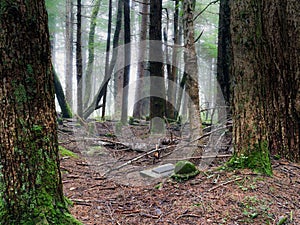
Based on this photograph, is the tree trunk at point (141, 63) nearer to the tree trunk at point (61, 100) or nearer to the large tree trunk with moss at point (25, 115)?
the tree trunk at point (61, 100)

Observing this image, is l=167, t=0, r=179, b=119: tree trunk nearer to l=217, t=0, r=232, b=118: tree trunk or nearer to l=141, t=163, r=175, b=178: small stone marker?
l=217, t=0, r=232, b=118: tree trunk

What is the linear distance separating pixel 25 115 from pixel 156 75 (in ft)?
20.7

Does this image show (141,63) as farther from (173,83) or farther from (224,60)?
(224,60)

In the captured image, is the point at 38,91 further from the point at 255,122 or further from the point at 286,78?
the point at 286,78

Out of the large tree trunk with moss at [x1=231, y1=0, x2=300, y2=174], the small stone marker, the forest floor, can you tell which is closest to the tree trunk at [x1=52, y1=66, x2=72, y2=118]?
the forest floor

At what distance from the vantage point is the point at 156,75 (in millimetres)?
8031

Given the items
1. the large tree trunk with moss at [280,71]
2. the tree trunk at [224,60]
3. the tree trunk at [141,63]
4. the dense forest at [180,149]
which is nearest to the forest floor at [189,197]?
the dense forest at [180,149]

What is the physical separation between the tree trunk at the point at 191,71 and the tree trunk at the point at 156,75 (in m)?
2.48

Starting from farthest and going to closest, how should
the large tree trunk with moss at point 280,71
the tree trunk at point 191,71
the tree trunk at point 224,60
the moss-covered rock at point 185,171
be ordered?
the tree trunk at point 224,60, the tree trunk at point 191,71, the large tree trunk with moss at point 280,71, the moss-covered rock at point 185,171

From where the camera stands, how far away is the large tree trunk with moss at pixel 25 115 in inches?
73.4

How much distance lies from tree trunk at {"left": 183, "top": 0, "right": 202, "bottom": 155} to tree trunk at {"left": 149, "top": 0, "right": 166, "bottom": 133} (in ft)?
8.15

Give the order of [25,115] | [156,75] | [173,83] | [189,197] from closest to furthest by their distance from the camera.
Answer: [25,115] → [189,197] → [156,75] → [173,83]

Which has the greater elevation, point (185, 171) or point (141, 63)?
point (141, 63)

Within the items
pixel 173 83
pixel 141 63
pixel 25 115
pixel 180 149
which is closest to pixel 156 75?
pixel 180 149
